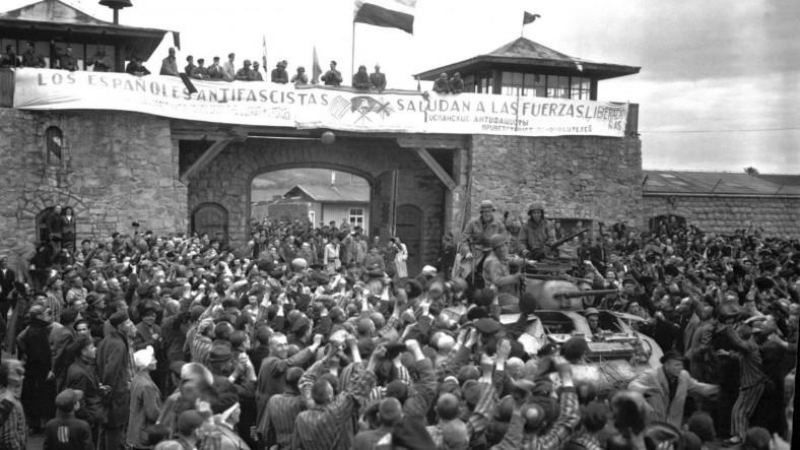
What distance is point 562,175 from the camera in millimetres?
24859

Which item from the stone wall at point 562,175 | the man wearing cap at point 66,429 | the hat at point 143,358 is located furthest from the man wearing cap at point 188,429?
the stone wall at point 562,175

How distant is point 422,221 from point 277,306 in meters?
16.1

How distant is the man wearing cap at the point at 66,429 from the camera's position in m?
7.29

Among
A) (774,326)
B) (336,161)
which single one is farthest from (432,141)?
(774,326)

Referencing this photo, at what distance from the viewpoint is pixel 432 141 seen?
24.1 m

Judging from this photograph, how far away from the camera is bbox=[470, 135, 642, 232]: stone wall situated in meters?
24.3

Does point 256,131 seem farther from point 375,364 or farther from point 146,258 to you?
point 375,364

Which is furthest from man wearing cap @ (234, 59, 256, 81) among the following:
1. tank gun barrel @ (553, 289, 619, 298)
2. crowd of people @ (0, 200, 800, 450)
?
tank gun barrel @ (553, 289, 619, 298)

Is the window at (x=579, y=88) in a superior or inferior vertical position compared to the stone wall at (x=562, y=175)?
superior

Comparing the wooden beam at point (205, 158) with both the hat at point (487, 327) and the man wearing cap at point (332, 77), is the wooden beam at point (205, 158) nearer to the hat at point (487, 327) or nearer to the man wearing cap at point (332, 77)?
the man wearing cap at point (332, 77)

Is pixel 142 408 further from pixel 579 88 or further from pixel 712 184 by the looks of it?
pixel 712 184

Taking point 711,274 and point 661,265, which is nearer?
point 711,274

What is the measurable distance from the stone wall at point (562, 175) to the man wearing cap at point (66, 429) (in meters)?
17.7

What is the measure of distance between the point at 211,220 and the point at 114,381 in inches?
633
